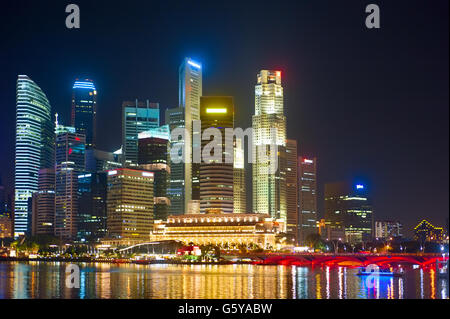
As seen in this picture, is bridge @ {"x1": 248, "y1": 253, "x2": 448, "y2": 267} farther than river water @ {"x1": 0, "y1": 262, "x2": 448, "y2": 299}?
Yes

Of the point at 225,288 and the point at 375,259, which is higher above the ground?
the point at 225,288

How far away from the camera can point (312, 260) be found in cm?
19862

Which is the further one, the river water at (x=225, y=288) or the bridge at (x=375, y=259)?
the bridge at (x=375, y=259)

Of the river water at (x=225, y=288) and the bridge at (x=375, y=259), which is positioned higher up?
the river water at (x=225, y=288)

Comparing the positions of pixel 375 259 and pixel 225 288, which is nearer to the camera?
pixel 225 288

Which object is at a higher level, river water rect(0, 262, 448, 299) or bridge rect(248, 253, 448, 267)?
river water rect(0, 262, 448, 299)
